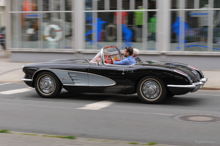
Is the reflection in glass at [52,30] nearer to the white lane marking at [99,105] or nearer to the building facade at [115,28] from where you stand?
the building facade at [115,28]

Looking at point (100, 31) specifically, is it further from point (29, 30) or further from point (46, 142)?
point (46, 142)

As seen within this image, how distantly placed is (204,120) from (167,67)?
83.8 inches

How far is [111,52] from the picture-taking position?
34.8ft

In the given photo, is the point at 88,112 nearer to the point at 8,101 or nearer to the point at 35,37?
the point at 8,101

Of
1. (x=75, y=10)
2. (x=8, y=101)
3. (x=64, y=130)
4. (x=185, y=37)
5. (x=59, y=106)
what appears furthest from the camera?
(x=75, y=10)

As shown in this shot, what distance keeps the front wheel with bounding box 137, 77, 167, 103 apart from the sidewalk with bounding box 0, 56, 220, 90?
384cm

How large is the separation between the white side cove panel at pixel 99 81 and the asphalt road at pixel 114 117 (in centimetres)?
45

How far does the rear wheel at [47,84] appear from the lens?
1048cm

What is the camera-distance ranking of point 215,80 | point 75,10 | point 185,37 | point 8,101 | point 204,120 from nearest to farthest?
1. point 204,120
2. point 8,101
3. point 215,80
4. point 185,37
5. point 75,10

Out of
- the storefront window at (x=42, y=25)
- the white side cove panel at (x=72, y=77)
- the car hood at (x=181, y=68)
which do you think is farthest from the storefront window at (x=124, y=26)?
the white side cove panel at (x=72, y=77)

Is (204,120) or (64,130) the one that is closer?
(64,130)

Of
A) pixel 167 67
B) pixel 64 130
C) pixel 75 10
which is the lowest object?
pixel 64 130

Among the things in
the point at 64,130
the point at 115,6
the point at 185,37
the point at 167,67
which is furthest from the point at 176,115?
the point at 115,6

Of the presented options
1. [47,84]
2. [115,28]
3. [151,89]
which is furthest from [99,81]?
[115,28]
